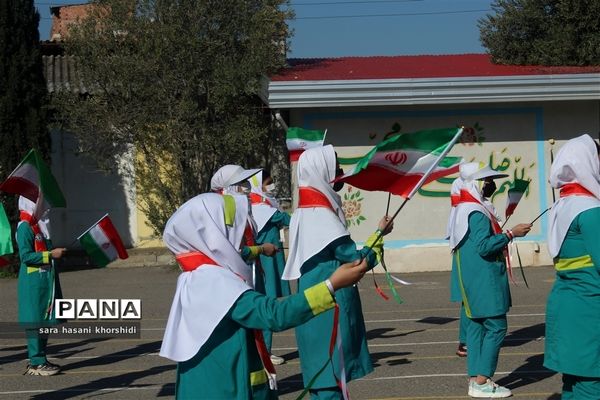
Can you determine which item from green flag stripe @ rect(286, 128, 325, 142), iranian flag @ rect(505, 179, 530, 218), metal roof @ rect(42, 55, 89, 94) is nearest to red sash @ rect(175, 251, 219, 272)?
iranian flag @ rect(505, 179, 530, 218)

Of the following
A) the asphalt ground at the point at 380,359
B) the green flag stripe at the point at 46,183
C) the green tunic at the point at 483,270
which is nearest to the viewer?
the green tunic at the point at 483,270

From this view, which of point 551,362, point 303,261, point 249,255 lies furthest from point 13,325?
point 551,362

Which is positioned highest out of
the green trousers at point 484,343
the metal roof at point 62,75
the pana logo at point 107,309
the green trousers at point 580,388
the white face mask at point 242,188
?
the metal roof at point 62,75

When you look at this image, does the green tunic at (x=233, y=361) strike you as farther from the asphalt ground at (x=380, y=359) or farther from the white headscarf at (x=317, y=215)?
the asphalt ground at (x=380, y=359)

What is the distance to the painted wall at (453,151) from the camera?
18.2 m

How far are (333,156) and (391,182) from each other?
50.2 inches

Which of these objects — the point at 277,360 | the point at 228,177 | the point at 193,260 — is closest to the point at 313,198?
the point at 193,260

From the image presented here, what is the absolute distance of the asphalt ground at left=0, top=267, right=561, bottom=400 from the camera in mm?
8609

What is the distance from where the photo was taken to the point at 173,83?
18391 millimetres

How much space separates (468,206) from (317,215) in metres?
2.41

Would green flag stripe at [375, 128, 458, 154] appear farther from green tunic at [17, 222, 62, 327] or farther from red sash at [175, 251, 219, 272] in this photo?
green tunic at [17, 222, 62, 327]

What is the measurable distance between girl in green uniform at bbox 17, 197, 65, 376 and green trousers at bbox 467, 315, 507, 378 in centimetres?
410

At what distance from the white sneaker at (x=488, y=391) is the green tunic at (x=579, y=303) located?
2.05 m

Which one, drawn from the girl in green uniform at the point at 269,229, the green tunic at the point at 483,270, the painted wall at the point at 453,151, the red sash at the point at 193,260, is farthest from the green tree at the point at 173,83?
the red sash at the point at 193,260
